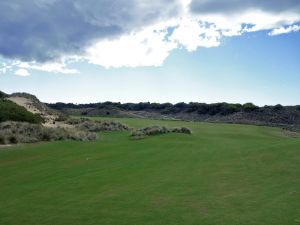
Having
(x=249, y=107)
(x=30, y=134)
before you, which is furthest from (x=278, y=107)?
(x=30, y=134)

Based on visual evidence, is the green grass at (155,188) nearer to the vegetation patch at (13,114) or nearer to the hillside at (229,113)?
the vegetation patch at (13,114)

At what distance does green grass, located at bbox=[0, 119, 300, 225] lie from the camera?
10688mm

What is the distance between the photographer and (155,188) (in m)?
14.1

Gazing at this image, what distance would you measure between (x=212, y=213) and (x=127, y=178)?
19.7 feet

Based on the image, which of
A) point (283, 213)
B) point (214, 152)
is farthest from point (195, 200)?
point (214, 152)

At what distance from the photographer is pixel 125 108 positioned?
415 feet

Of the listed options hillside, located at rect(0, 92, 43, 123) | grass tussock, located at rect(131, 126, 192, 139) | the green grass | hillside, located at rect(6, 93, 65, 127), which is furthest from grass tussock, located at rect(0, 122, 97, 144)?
hillside, located at rect(6, 93, 65, 127)

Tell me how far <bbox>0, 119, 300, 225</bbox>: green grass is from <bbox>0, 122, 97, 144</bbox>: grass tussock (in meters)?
8.21

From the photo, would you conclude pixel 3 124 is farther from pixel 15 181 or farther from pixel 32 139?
pixel 15 181

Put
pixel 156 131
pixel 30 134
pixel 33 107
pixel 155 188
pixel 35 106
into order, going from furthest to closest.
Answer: pixel 35 106 → pixel 33 107 → pixel 156 131 → pixel 30 134 → pixel 155 188

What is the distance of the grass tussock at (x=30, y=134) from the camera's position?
32.3 metres

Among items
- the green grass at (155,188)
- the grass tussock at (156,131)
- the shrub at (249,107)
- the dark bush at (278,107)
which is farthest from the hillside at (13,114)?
the dark bush at (278,107)

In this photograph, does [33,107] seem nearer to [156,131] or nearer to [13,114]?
[13,114]

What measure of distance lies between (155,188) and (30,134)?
883 inches
